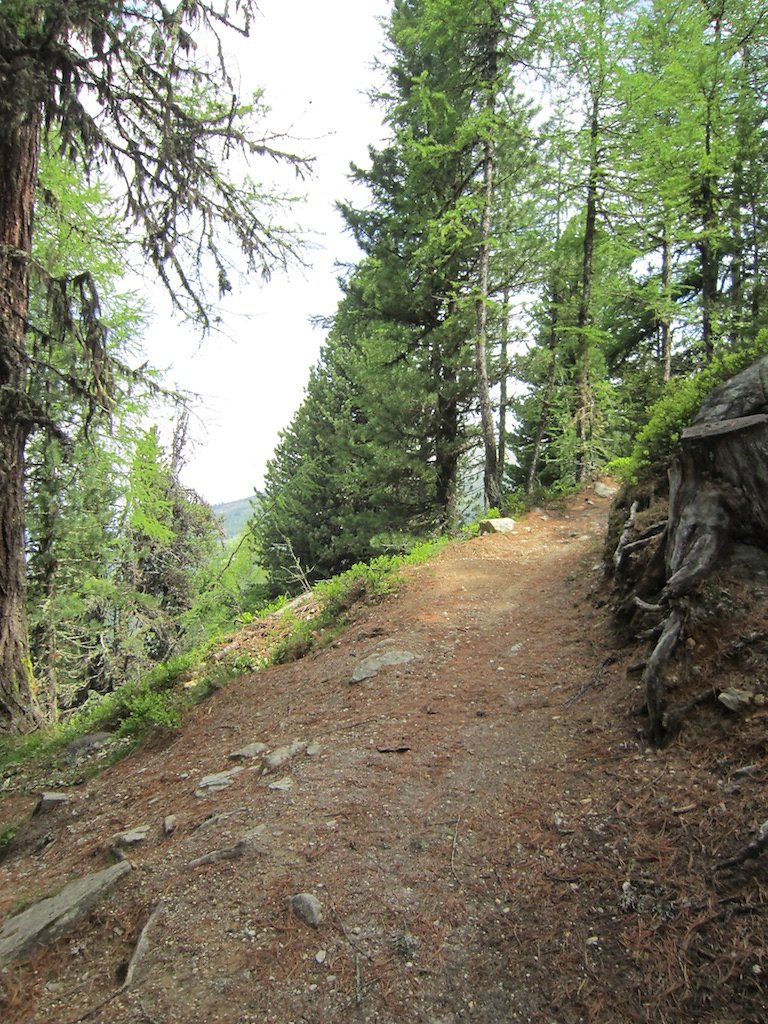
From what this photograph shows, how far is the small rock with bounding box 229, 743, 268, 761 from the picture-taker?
16.3 ft

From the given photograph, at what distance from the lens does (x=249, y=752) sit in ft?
16.6

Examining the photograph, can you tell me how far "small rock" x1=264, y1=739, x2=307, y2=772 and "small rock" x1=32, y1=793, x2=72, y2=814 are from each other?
6.28ft

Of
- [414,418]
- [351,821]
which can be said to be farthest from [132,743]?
[414,418]

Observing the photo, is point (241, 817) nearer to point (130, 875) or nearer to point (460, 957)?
point (130, 875)

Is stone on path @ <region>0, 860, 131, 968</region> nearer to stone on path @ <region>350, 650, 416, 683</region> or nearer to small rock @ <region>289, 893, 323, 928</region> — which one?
small rock @ <region>289, 893, 323, 928</region>

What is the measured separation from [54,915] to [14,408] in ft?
14.6

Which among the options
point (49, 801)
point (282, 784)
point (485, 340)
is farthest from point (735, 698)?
point (485, 340)

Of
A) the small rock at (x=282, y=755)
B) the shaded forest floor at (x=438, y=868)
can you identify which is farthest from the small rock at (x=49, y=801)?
the small rock at (x=282, y=755)

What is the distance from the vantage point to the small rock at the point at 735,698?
322cm

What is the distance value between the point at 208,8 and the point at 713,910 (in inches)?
320

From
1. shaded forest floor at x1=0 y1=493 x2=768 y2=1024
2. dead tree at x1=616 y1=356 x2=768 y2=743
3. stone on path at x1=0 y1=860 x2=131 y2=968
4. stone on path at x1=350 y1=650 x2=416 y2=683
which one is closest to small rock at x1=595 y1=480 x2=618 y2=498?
stone on path at x1=350 y1=650 x2=416 y2=683

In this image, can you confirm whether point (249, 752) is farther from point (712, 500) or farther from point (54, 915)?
point (712, 500)

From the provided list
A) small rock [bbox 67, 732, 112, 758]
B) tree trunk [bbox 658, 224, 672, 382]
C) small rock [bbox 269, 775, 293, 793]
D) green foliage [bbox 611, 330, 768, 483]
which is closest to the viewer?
small rock [bbox 269, 775, 293, 793]

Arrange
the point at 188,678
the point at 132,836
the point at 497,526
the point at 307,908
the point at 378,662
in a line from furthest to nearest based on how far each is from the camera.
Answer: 1. the point at 497,526
2. the point at 188,678
3. the point at 378,662
4. the point at 132,836
5. the point at 307,908
